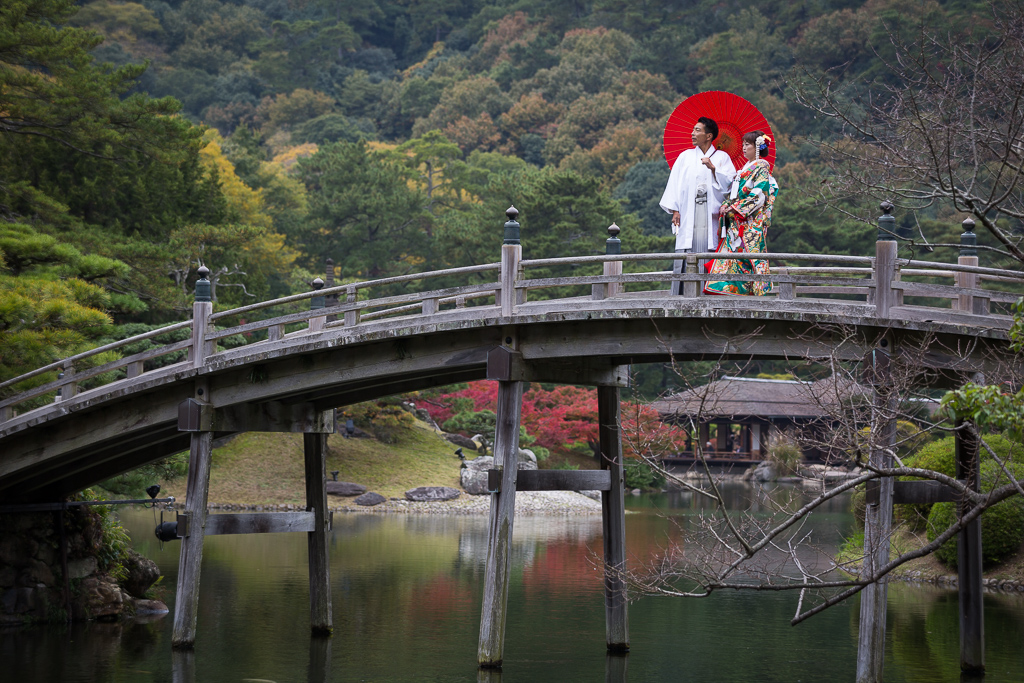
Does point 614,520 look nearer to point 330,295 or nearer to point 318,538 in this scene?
point 318,538

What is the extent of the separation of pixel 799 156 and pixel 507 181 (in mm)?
20602

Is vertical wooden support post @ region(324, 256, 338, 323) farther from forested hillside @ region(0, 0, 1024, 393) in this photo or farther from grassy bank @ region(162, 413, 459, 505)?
grassy bank @ region(162, 413, 459, 505)

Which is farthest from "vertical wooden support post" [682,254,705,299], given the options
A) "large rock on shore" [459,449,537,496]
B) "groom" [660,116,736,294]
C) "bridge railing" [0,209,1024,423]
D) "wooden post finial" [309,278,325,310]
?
"large rock on shore" [459,449,537,496]

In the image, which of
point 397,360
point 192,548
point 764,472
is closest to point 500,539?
point 397,360

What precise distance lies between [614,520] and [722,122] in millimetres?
5342

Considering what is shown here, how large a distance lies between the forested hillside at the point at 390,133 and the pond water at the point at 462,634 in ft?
16.5

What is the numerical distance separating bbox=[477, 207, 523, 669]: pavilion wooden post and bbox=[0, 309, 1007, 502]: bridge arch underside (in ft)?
1.40

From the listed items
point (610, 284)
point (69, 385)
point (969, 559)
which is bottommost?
point (969, 559)

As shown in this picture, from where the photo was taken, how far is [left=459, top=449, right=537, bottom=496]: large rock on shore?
1490 inches

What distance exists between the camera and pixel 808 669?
15336 millimetres

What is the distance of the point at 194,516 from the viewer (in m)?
15.0

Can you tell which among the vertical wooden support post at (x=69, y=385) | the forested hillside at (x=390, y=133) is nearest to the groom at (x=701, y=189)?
the forested hillside at (x=390, y=133)

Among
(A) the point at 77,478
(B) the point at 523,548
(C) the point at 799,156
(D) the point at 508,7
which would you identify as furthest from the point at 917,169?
(D) the point at 508,7

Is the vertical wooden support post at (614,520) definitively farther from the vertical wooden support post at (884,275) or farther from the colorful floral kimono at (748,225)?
the vertical wooden support post at (884,275)
